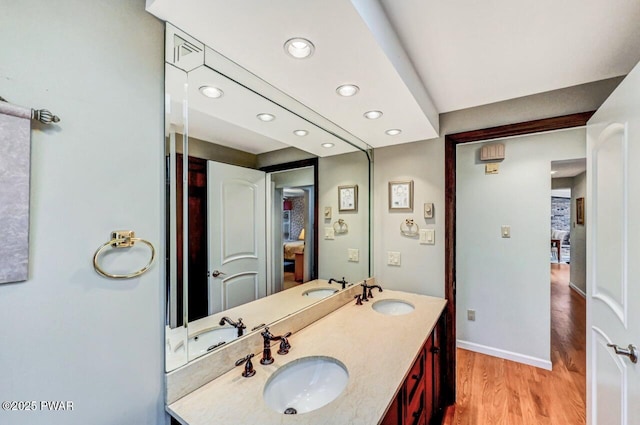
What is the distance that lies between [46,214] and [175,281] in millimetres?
410

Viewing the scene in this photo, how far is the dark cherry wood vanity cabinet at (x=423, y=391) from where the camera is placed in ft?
3.67

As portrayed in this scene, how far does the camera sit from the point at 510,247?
2.80 m

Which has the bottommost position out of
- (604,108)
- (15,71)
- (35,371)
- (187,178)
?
(35,371)

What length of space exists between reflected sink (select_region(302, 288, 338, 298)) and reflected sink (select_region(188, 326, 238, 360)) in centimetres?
60

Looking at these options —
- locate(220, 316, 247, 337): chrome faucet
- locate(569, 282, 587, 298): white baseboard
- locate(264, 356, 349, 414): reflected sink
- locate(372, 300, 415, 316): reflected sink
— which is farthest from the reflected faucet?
locate(569, 282, 587, 298): white baseboard

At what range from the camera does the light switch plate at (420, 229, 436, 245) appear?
215 cm

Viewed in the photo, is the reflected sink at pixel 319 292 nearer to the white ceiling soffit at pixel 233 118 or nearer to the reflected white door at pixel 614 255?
the white ceiling soffit at pixel 233 118

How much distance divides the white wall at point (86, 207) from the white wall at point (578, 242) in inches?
245

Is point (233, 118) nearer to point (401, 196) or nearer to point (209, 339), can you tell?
point (209, 339)

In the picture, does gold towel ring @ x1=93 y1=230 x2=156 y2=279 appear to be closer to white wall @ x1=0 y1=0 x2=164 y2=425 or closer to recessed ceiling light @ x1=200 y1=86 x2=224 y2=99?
white wall @ x1=0 y1=0 x2=164 y2=425

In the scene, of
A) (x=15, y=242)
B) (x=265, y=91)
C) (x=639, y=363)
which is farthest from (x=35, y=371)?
(x=639, y=363)

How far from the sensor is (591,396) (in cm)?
146

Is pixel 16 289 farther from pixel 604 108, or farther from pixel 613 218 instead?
pixel 604 108

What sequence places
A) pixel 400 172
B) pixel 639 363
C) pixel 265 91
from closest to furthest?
1. pixel 639 363
2. pixel 265 91
3. pixel 400 172
